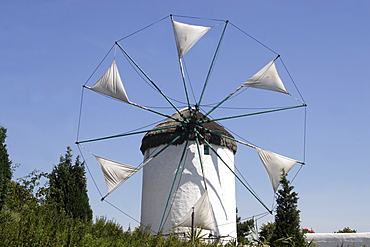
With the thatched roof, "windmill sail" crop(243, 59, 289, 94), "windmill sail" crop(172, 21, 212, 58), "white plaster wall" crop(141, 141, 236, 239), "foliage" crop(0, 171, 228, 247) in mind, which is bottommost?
"foliage" crop(0, 171, 228, 247)

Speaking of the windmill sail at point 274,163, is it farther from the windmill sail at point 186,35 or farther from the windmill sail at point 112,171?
the windmill sail at point 112,171

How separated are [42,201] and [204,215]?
544 centimetres

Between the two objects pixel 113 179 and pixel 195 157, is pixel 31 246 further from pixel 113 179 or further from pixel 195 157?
pixel 195 157

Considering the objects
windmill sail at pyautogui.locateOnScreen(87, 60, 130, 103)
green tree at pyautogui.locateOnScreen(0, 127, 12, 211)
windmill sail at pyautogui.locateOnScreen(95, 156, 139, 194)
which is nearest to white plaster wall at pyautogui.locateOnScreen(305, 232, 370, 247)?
windmill sail at pyautogui.locateOnScreen(95, 156, 139, 194)

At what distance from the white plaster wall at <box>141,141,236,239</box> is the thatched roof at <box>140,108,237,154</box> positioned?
0.28m

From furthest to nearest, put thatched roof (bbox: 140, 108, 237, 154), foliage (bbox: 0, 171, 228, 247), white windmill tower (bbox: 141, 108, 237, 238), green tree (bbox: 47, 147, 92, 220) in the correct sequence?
thatched roof (bbox: 140, 108, 237, 154) → white windmill tower (bbox: 141, 108, 237, 238) → green tree (bbox: 47, 147, 92, 220) → foliage (bbox: 0, 171, 228, 247)

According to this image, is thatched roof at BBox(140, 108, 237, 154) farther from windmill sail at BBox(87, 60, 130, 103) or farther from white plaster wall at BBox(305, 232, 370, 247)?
white plaster wall at BBox(305, 232, 370, 247)

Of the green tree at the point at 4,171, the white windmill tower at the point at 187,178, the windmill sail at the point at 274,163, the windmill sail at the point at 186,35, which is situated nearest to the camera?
the green tree at the point at 4,171

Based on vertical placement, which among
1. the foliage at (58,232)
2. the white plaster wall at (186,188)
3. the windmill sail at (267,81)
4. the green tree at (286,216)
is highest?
the windmill sail at (267,81)

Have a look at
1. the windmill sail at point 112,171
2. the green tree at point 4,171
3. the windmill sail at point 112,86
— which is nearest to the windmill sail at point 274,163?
the windmill sail at point 112,171

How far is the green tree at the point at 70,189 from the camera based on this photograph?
13336 millimetres

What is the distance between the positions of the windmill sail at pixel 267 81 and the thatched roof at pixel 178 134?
6.89 feet

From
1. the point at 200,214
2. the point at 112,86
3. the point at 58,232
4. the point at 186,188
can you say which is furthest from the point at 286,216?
the point at 112,86

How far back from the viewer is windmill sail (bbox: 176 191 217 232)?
566 inches
